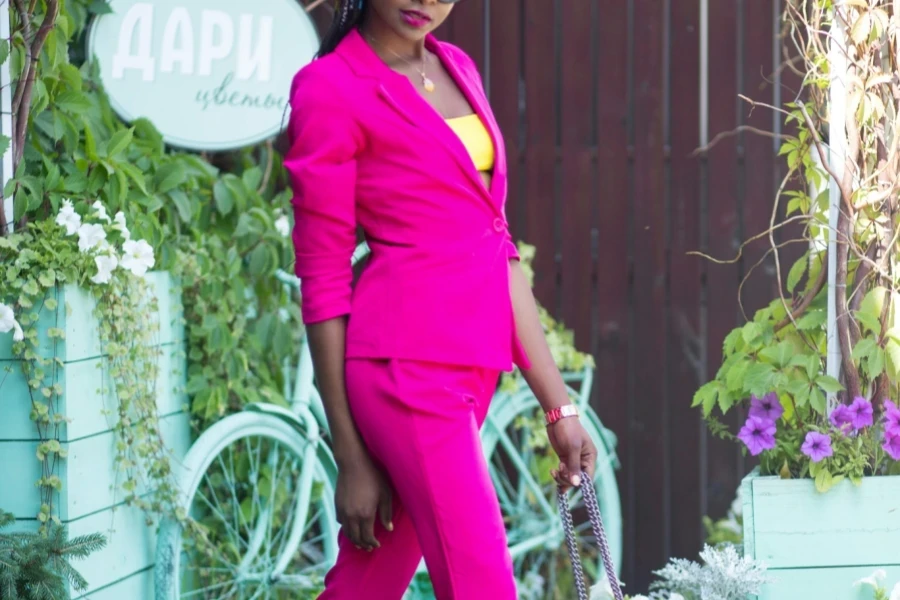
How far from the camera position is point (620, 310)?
4047 mm

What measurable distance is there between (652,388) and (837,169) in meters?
1.56

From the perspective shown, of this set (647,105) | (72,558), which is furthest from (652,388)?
(72,558)

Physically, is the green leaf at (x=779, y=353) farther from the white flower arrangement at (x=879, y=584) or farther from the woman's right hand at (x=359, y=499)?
the woman's right hand at (x=359, y=499)

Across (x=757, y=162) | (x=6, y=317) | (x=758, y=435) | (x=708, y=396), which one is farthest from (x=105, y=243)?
(x=757, y=162)

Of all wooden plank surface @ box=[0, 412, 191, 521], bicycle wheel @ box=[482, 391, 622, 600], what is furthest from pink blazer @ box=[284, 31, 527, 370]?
bicycle wheel @ box=[482, 391, 622, 600]

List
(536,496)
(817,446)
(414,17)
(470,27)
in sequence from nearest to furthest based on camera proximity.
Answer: (414,17), (817,446), (536,496), (470,27)

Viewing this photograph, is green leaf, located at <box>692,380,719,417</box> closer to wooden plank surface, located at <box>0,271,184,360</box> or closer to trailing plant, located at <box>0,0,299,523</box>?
trailing plant, located at <box>0,0,299,523</box>

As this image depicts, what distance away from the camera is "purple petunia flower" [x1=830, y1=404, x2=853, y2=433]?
2.56 m

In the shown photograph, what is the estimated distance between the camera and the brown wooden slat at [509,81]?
401 cm

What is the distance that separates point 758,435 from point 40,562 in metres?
1.46

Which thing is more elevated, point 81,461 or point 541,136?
point 541,136

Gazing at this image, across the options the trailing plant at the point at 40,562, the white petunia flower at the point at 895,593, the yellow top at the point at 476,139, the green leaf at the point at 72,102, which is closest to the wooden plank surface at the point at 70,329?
the trailing plant at the point at 40,562

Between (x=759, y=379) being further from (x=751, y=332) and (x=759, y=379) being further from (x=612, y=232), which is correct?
(x=612, y=232)

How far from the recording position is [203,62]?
342 centimetres
